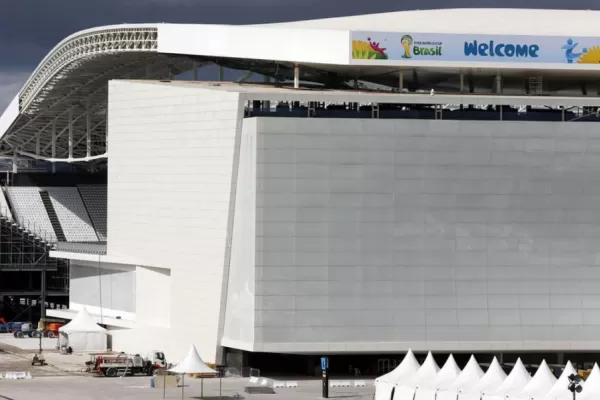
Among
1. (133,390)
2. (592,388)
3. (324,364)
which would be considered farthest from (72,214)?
(592,388)

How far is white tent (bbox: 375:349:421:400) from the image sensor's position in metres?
75.2

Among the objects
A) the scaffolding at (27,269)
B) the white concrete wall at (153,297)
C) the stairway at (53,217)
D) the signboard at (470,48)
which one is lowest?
the white concrete wall at (153,297)

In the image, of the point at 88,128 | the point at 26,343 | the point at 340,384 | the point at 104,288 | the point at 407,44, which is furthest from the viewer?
the point at 88,128

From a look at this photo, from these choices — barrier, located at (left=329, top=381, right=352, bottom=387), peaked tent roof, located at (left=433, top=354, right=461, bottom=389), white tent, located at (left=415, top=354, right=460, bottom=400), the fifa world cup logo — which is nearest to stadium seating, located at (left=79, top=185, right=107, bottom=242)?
the fifa world cup logo

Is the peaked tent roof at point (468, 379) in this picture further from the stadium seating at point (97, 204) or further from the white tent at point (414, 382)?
the stadium seating at point (97, 204)

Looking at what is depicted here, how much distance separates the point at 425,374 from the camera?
245ft

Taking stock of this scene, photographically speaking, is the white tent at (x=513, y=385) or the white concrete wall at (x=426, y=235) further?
the white concrete wall at (x=426, y=235)

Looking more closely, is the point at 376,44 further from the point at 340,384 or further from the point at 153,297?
the point at 153,297

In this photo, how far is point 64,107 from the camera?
135m

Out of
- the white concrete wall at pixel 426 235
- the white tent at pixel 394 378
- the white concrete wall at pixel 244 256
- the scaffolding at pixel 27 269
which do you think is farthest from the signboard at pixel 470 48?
the scaffolding at pixel 27 269

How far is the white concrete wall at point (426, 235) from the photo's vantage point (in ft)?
280

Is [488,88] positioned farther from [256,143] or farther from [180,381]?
[180,381]

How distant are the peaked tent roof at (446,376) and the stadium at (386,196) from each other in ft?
37.7

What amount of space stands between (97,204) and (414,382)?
275ft
